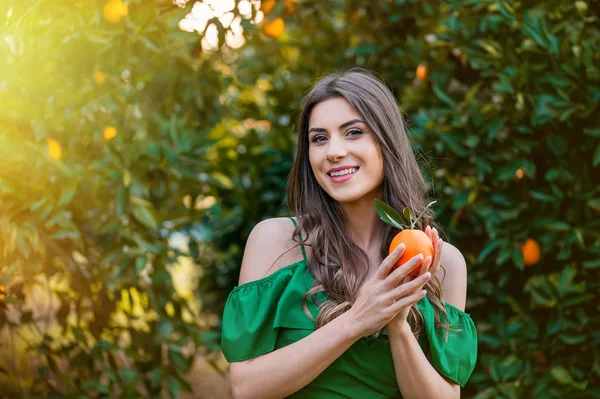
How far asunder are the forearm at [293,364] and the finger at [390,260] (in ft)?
0.51

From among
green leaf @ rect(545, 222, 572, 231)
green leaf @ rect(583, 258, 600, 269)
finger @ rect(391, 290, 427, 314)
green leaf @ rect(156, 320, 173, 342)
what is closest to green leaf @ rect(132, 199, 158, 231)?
green leaf @ rect(156, 320, 173, 342)

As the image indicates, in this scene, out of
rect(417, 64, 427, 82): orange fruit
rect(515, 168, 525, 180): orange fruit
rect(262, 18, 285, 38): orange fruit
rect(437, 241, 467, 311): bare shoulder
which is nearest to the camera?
rect(437, 241, 467, 311): bare shoulder

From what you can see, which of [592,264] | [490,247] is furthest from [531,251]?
[592,264]

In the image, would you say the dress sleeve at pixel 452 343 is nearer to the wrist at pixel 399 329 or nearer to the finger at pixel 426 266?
the wrist at pixel 399 329

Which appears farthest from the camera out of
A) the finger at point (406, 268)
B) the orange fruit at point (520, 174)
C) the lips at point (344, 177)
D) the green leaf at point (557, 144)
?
the orange fruit at point (520, 174)

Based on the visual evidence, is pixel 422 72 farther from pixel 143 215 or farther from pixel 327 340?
pixel 327 340

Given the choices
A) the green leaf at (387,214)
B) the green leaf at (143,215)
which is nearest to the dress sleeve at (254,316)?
the green leaf at (387,214)

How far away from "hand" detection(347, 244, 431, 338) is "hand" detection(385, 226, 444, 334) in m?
0.02

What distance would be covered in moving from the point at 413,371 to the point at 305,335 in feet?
1.00

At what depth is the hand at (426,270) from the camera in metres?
1.64

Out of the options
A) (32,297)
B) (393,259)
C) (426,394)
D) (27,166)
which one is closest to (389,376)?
(426,394)

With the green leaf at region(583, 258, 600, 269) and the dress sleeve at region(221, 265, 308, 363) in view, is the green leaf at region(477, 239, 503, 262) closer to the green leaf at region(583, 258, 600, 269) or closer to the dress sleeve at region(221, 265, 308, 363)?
the green leaf at region(583, 258, 600, 269)

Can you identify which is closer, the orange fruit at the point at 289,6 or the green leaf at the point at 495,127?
the green leaf at the point at 495,127

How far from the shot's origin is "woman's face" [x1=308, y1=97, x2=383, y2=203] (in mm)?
1939
